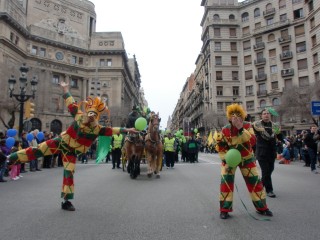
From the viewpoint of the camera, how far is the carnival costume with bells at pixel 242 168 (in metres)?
5.03

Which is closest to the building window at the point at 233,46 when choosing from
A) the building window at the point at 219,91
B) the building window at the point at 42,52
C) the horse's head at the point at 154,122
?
the building window at the point at 219,91

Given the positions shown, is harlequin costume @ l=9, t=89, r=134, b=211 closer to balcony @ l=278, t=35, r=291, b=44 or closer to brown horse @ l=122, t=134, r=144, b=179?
brown horse @ l=122, t=134, r=144, b=179

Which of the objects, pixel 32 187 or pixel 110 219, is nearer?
pixel 110 219

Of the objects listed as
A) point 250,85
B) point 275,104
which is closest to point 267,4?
point 250,85

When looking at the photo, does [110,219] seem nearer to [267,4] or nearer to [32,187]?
[32,187]

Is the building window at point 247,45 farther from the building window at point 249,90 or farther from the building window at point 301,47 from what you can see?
the building window at point 301,47

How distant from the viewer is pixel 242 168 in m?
Result: 5.20

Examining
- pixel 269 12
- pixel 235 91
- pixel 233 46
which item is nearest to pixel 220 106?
pixel 235 91

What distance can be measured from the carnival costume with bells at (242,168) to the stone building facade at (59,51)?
43300 millimetres

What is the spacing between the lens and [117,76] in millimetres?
65812

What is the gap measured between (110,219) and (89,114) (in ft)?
6.71

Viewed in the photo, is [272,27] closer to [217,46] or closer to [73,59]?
[217,46]

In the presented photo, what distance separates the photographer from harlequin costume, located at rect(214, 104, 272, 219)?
502 centimetres

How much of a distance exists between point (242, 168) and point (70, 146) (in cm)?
321
